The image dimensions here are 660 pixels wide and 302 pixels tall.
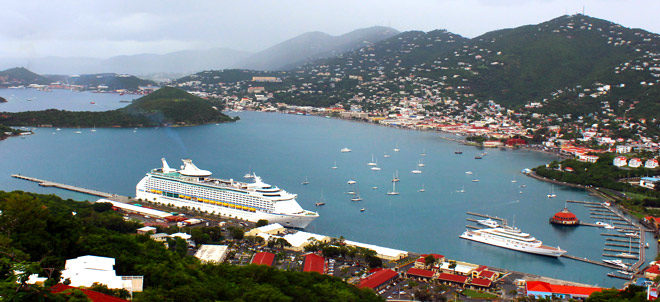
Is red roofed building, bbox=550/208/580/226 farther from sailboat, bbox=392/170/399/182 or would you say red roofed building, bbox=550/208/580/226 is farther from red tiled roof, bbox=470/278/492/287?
red tiled roof, bbox=470/278/492/287

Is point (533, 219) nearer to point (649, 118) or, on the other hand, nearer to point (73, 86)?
point (649, 118)

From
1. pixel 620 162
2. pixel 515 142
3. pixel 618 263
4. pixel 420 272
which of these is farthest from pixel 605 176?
pixel 420 272

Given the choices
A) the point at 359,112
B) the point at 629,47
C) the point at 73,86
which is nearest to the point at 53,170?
the point at 359,112

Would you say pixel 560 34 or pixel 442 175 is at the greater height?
pixel 560 34

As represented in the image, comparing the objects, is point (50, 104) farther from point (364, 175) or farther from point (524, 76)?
point (524, 76)

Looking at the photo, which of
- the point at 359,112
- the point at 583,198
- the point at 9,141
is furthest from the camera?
the point at 359,112

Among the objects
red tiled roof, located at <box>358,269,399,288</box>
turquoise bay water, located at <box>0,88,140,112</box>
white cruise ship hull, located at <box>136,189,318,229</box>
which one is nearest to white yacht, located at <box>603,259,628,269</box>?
red tiled roof, located at <box>358,269,399,288</box>
